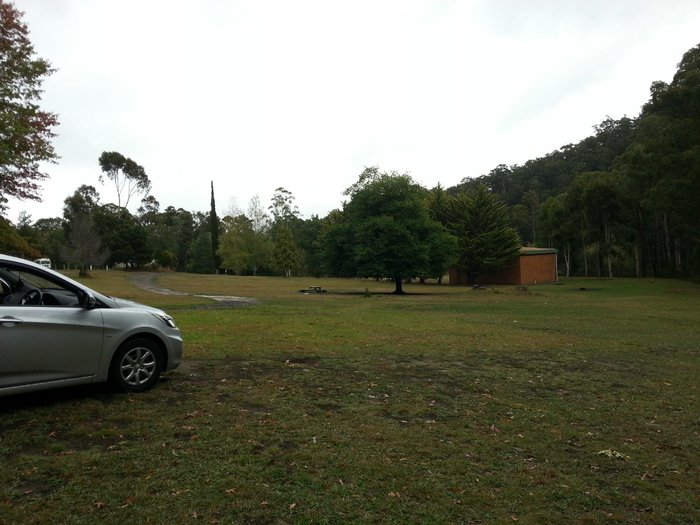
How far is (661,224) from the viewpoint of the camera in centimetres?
5825

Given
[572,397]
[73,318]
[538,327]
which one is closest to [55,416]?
[73,318]

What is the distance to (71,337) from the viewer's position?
547 cm

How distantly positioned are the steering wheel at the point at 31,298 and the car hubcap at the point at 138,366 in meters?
1.23

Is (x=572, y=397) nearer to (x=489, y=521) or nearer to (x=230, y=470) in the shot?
(x=489, y=521)

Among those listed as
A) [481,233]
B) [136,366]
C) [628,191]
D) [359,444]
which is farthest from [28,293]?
[481,233]

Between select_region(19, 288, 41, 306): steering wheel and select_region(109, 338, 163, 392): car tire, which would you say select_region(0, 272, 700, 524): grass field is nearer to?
select_region(109, 338, 163, 392): car tire

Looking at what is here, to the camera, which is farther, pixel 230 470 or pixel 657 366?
pixel 657 366

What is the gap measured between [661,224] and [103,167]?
256 ft

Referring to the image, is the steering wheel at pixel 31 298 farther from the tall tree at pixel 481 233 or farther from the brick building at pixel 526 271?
the brick building at pixel 526 271

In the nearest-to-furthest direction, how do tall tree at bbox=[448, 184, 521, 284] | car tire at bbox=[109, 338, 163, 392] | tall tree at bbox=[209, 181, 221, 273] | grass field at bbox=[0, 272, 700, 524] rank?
1. grass field at bbox=[0, 272, 700, 524]
2. car tire at bbox=[109, 338, 163, 392]
3. tall tree at bbox=[448, 184, 521, 284]
4. tall tree at bbox=[209, 181, 221, 273]

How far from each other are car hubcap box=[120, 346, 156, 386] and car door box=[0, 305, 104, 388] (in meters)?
0.38

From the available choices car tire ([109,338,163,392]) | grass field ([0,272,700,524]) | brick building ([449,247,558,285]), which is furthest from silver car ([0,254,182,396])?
brick building ([449,247,558,285])

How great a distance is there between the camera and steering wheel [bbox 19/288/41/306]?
19.0 ft

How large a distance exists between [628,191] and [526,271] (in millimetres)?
13569
